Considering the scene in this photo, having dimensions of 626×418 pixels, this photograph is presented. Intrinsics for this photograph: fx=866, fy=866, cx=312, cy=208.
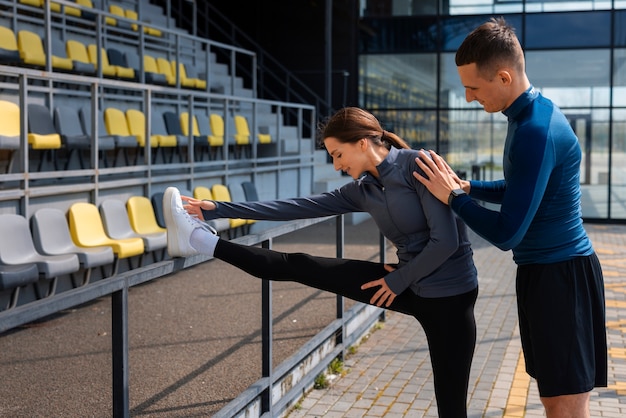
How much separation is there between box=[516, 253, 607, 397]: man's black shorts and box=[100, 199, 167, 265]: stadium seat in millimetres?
5793

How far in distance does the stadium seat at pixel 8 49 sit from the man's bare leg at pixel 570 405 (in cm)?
808

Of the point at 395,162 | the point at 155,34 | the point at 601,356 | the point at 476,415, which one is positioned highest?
the point at 155,34

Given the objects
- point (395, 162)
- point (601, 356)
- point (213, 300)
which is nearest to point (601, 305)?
point (601, 356)

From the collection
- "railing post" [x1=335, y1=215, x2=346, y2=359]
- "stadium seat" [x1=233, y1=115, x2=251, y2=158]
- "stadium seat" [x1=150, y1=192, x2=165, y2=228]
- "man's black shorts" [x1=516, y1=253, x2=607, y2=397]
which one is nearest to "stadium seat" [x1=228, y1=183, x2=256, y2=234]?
"stadium seat" [x1=233, y1=115, x2=251, y2=158]

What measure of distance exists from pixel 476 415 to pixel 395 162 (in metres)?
2.20

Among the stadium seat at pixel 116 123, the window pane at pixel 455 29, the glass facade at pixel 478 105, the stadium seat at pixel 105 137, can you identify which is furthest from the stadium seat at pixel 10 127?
the window pane at pixel 455 29

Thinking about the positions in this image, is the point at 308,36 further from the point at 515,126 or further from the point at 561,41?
the point at 515,126

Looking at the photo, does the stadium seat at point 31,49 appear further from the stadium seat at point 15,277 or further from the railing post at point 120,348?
the railing post at point 120,348

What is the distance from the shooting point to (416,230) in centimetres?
312

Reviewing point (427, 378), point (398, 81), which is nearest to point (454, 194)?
point (427, 378)

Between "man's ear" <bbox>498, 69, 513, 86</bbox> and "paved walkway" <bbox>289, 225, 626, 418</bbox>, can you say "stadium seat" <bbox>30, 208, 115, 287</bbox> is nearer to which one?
"paved walkway" <bbox>289, 225, 626, 418</bbox>

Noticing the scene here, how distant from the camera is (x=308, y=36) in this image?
65.5 ft

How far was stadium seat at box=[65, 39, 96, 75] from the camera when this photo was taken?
11.0 metres

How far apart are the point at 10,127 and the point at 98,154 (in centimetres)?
185
